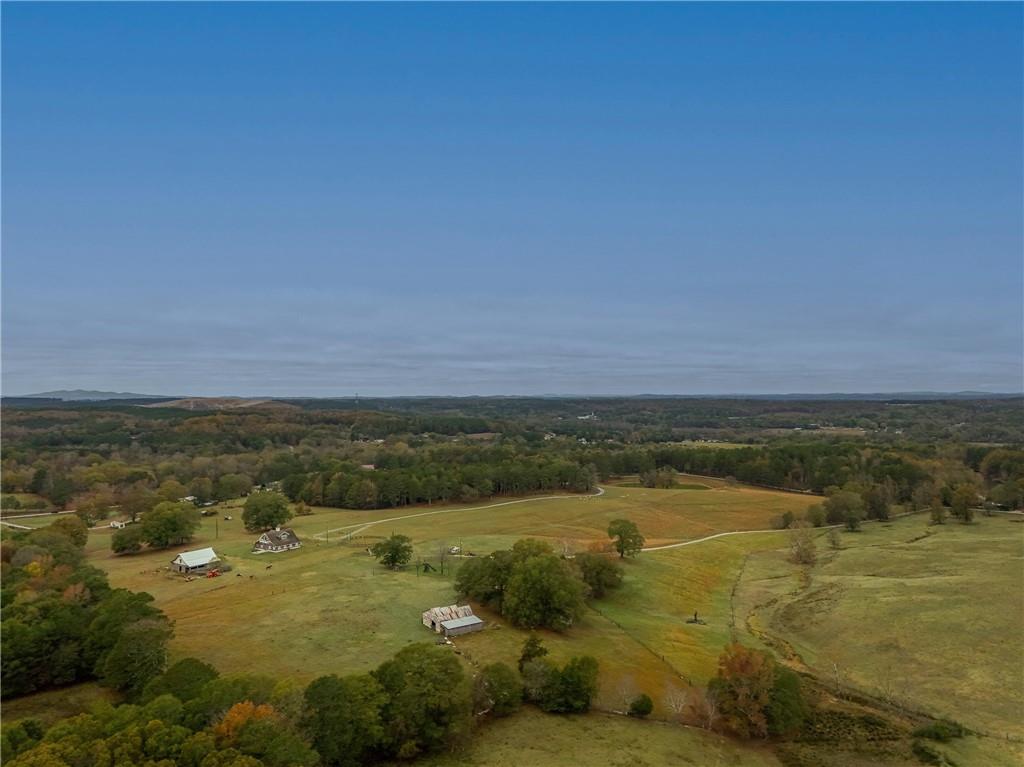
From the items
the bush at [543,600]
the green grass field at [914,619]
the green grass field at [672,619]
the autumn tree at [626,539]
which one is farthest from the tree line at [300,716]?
the autumn tree at [626,539]

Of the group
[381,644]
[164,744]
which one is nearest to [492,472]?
[381,644]

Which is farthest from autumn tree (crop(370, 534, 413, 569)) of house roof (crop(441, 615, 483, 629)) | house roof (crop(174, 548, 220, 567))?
house roof (crop(174, 548, 220, 567))

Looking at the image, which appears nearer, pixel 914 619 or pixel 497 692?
Result: pixel 497 692

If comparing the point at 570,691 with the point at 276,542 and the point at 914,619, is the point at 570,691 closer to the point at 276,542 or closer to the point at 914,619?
the point at 914,619

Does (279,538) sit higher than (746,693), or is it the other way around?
(746,693)

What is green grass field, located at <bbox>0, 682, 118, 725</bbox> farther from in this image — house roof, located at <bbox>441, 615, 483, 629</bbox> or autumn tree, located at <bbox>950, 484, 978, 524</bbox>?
autumn tree, located at <bbox>950, 484, 978, 524</bbox>

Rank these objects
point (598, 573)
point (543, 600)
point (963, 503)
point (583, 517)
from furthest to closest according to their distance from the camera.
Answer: point (583, 517) < point (963, 503) < point (598, 573) < point (543, 600)

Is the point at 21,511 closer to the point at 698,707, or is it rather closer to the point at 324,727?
the point at 324,727

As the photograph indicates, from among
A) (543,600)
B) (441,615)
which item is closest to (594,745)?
(543,600)
